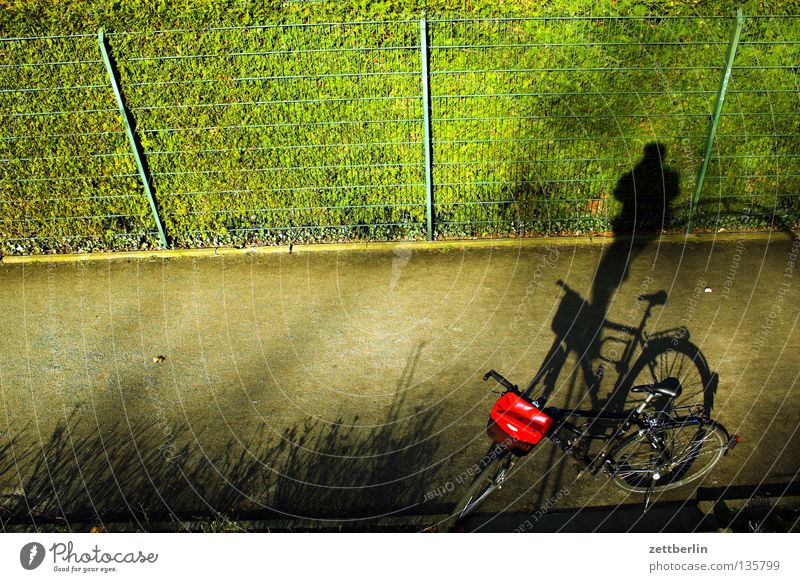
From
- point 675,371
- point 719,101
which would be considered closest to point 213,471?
point 675,371

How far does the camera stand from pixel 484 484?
4.63 metres

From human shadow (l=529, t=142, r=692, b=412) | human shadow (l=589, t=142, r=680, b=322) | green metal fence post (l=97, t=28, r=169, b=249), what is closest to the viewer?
human shadow (l=529, t=142, r=692, b=412)

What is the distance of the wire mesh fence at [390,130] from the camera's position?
23.7 ft

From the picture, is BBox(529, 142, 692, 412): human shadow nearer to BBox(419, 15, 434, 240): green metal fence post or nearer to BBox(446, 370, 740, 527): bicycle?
BBox(446, 370, 740, 527): bicycle

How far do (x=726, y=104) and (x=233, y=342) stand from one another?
5.77m

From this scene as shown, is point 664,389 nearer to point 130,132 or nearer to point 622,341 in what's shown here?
point 622,341

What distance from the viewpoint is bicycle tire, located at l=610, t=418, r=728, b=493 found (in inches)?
182

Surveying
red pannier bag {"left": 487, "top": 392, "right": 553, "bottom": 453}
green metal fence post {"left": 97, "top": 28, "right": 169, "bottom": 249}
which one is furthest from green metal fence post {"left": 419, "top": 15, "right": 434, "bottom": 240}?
red pannier bag {"left": 487, "top": 392, "right": 553, "bottom": 453}

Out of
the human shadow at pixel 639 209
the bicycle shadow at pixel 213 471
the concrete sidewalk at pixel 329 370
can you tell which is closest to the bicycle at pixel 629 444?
the concrete sidewalk at pixel 329 370

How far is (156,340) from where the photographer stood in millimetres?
6898

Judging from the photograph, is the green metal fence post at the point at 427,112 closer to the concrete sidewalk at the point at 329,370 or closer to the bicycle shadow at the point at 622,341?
the concrete sidewalk at the point at 329,370

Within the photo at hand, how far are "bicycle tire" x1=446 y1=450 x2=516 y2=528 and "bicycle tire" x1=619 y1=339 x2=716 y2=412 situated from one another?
165cm

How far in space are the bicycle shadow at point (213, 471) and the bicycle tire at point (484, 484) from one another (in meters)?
0.39
